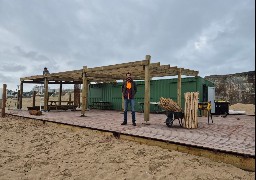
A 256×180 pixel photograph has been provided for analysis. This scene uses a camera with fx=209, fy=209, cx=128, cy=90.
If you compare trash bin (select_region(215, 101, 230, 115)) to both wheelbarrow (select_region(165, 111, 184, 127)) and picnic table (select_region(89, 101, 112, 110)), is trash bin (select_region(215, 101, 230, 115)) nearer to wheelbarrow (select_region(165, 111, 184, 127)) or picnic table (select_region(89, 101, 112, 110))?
wheelbarrow (select_region(165, 111, 184, 127))

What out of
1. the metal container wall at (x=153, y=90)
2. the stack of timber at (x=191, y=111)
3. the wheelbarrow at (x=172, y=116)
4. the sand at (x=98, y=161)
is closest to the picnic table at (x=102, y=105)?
the metal container wall at (x=153, y=90)

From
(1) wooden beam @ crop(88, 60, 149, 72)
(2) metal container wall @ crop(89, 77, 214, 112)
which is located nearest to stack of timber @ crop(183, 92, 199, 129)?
(1) wooden beam @ crop(88, 60, 149, 72)

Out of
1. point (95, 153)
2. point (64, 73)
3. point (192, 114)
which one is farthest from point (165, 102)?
point (64, 73)

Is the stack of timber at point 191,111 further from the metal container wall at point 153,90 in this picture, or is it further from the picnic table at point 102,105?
the picnic table at point 102,105

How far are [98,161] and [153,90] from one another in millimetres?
11340

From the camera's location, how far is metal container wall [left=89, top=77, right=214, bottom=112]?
547 inches

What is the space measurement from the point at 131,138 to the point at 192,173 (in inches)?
93.3

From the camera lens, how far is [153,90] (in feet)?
51.8

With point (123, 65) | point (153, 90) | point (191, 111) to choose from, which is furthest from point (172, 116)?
point (153, 90)

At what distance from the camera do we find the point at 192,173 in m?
4.00

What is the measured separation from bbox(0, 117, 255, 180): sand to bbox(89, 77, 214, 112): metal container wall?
8.84 meters

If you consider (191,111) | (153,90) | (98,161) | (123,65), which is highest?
(123,65)

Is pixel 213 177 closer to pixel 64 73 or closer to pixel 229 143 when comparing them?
pixel 229 143

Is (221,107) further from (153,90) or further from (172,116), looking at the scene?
(172,116)
